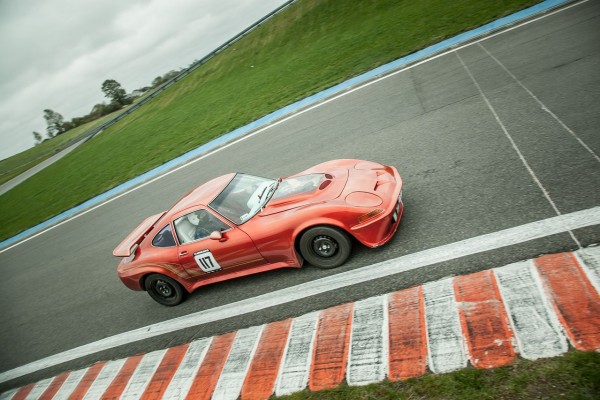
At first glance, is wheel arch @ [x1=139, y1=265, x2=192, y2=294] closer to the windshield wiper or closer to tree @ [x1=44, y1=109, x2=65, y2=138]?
the windshield wiper

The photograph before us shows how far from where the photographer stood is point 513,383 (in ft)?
8.57

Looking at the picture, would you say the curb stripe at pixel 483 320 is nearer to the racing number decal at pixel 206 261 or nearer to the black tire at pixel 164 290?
the racing number decal at pixel 206 261

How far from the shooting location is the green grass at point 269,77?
1417 centimetres

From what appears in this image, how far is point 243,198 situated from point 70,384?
3376 millimetres

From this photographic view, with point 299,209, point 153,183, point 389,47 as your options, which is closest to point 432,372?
point 299,209

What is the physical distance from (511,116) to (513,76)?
2.08 m

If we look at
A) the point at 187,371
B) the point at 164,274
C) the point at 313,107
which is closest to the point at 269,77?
the point at 313,107

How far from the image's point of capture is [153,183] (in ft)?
41.1

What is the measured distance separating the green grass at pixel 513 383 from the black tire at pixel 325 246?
1742mm

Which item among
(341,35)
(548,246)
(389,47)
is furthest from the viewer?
(341,35)

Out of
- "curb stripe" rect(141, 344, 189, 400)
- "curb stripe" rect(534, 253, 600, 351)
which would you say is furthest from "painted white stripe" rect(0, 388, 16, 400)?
"curb stripe" rect(534, 253, 600, 351)

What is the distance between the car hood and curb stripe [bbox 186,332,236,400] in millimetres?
1613

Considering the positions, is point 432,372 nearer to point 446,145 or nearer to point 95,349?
point 446,145

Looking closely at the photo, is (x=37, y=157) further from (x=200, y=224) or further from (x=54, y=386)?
(x=200, y=224)
